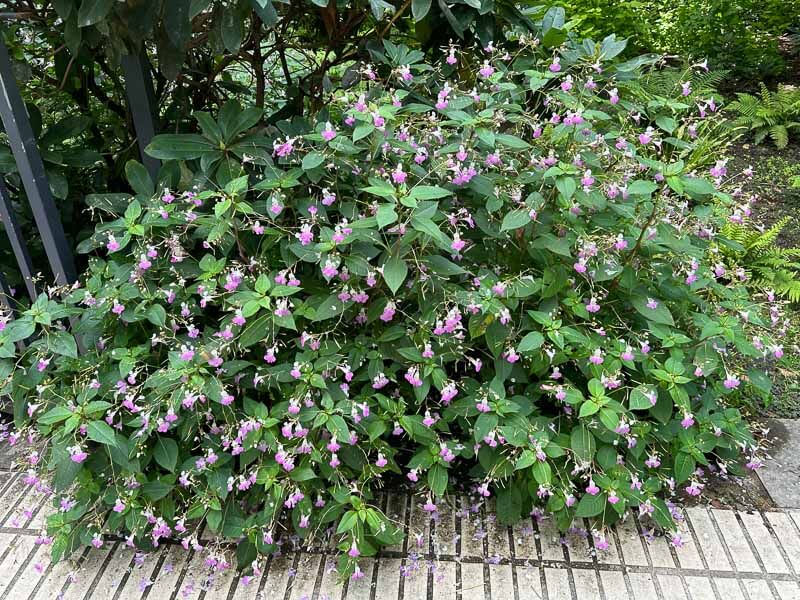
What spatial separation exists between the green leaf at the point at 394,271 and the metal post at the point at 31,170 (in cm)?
120

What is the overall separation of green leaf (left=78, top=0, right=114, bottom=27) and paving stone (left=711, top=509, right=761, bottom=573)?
2542mm

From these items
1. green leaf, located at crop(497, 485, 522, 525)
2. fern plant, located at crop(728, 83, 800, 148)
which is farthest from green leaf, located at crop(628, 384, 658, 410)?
fern plant, located at crop(728, 83, 800, 148)

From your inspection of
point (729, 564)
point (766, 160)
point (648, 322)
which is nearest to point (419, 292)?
point (648, 322)

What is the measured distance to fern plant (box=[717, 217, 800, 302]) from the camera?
11.1 ft

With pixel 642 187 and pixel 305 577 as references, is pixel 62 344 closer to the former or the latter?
pixel 305 577

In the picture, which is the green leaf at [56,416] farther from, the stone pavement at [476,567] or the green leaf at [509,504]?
the green leaf at [509,504]

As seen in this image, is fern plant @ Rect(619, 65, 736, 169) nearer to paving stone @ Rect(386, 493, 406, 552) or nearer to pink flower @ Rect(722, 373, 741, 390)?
pink flower @ Rect(722, 373, 741, 390)

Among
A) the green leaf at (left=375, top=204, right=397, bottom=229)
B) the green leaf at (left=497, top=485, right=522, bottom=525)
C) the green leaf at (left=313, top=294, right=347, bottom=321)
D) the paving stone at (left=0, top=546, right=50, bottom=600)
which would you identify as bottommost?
the paving stone at (left=0, top=546, right=50, bottom=600)

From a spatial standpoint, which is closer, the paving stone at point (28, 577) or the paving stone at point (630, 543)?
the paving stone at point (28, 577)

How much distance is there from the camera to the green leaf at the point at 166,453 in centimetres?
203

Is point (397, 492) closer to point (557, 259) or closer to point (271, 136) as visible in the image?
point (557, 259)

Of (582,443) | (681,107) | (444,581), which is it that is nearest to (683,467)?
(582,443)

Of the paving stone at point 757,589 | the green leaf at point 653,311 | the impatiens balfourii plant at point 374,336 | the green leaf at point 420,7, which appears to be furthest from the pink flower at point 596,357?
the green leaf at point 420,7

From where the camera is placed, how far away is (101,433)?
1.85 meters
